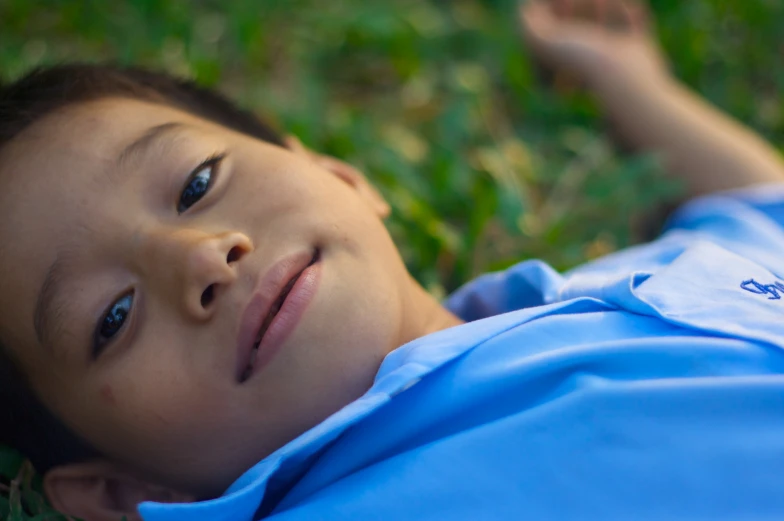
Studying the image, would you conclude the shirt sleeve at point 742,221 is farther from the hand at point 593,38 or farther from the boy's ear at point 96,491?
the boy's ear at point 96,491

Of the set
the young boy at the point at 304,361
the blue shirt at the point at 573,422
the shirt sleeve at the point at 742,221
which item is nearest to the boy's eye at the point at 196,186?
the young boy at the point at 304,361

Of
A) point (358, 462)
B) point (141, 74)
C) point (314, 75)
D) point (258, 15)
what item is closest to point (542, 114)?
point (314, 75)

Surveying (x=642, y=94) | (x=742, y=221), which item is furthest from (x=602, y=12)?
(x=742, y=221)

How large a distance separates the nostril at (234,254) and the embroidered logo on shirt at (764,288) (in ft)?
2.59

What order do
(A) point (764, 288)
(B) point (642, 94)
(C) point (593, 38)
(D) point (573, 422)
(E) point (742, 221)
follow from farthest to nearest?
1. (C) point (593, 38)
2. (B) point (642, 94)
3. (E) point (742, 221)
4. (A) point (764, 288)
5. (D) point (573, 422)

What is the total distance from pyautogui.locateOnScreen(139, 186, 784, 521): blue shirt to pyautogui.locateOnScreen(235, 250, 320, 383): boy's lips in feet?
0.43

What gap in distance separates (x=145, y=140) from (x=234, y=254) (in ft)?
0.88

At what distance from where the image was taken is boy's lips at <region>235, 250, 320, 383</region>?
1.12 metres

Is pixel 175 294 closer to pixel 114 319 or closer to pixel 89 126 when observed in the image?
pixel 114 319

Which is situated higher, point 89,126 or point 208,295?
point 89,126

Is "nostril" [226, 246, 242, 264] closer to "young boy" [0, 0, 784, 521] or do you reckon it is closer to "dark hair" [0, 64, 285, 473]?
"young boy" [0, 0, 784, 521]

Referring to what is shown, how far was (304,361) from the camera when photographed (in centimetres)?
114

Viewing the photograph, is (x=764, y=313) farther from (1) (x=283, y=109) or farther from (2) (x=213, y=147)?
(1) (x=283, y=109)

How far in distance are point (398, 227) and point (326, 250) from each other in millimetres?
693
